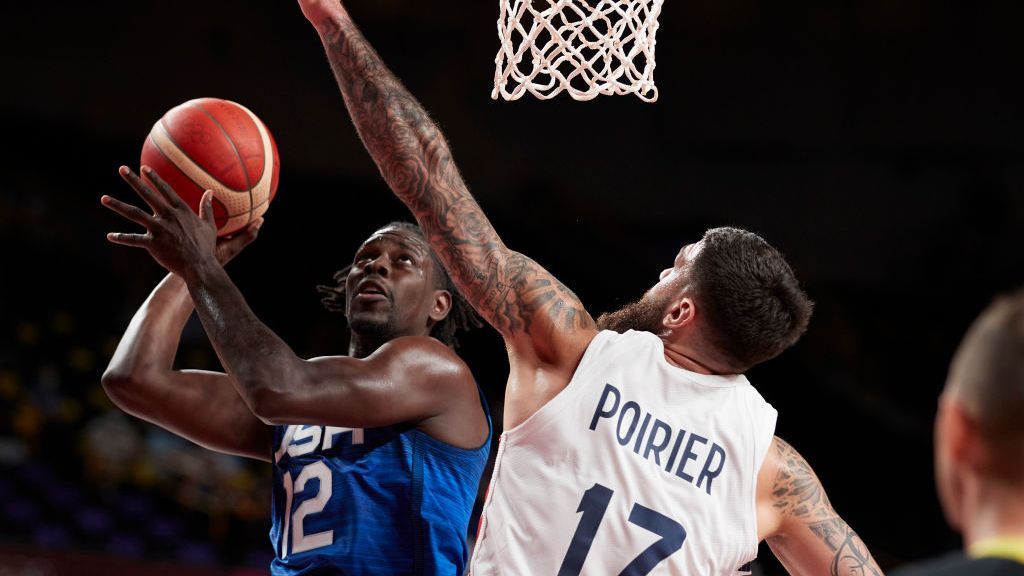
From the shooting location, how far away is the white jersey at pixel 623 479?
2387 mm

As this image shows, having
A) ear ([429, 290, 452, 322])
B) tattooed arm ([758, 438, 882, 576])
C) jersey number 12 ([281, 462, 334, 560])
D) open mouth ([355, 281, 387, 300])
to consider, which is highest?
open mouth ([355, 281, 387, 300])

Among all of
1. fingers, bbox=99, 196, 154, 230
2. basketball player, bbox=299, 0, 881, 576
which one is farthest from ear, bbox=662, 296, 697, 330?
fingers, bbox=99, 196, 154, 230

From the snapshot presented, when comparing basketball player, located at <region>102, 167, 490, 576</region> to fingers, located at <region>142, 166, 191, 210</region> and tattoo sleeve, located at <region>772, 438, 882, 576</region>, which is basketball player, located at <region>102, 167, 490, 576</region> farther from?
tattoo sleeve, located at <region>772, 438, 882, 576</region>

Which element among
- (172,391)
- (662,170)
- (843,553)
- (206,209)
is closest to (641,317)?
(843,553)

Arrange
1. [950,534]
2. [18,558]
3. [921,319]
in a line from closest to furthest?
[18,558], [950,534], [921,319]

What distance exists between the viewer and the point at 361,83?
2.51 metres

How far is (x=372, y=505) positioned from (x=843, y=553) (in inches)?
46.7

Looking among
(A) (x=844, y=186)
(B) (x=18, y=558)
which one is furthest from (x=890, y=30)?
(B) (x=18, y=558)

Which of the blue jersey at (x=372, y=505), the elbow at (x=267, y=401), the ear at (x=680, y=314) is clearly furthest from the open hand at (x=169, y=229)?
the ear at (x=680, y=314)

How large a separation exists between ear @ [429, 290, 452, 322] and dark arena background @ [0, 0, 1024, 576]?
5.78 meters

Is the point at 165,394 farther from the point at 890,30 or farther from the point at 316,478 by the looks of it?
the point at 890,30

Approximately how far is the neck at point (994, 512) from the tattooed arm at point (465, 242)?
1.25 meters

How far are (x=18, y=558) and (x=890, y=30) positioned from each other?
8967 mm

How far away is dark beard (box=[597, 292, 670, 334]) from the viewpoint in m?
2.77
